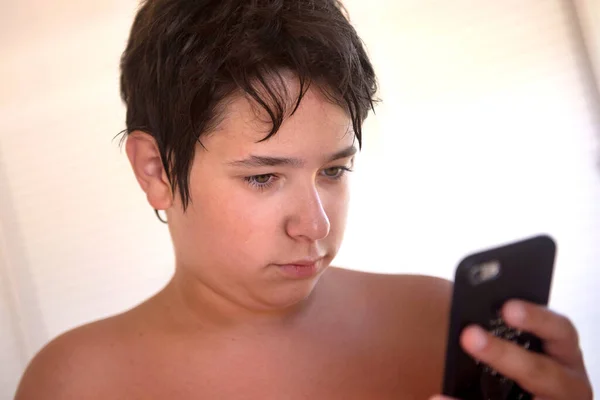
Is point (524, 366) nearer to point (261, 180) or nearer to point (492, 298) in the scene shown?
point (492, 298)

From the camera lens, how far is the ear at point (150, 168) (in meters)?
0.64

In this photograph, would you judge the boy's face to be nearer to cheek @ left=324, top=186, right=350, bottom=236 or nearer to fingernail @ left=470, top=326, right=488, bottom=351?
cheek @ left=324, top=186, right=350, bottom=236

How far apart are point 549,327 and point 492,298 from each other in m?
0.05

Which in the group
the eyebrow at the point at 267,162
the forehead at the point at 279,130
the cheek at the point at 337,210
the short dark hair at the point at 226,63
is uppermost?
the short dark hair at the point at 226,63

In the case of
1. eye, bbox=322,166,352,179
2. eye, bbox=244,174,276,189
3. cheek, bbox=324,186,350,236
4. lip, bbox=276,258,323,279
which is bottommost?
lip, bbox=276,258,323,279

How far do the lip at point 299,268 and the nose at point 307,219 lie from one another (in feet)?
0.10

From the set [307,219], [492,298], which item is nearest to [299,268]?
[307,219]

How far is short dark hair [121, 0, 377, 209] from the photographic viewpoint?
565 mm

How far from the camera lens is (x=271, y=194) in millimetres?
563

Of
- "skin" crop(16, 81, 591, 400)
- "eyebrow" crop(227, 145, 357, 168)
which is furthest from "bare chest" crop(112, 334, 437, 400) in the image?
"eyebrow" crop(227, 145, 357, 168)

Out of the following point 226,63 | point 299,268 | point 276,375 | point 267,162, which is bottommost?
point 276,375

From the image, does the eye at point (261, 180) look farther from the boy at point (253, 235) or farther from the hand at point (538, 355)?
the hand at point (538, 355)

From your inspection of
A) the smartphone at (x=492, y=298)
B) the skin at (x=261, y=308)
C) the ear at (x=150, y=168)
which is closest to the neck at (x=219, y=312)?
the skin at (x=261, y=308)

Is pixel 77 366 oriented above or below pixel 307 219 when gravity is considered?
below
